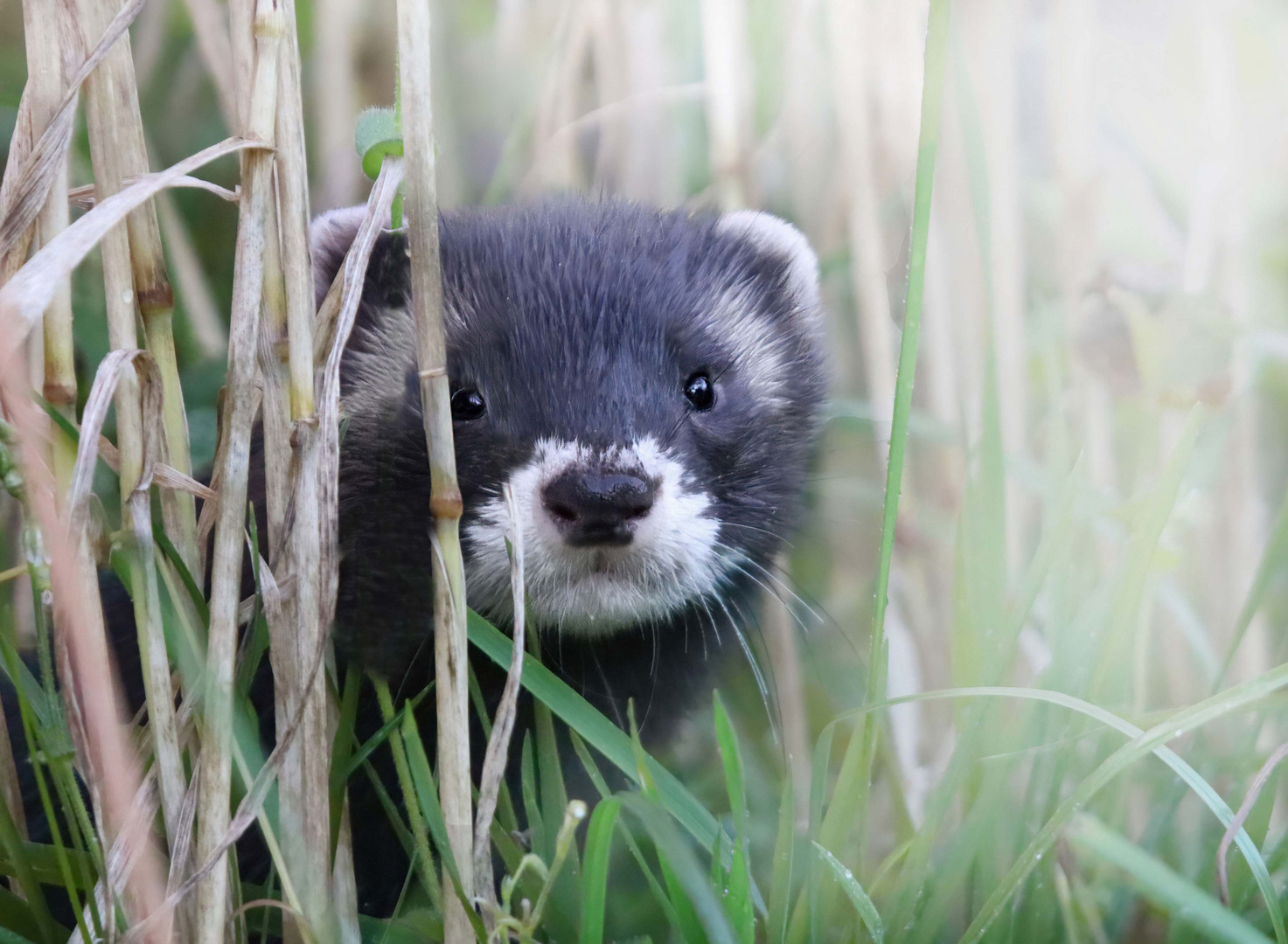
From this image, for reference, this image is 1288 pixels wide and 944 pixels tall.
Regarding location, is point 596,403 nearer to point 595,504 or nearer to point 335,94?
point 595,504

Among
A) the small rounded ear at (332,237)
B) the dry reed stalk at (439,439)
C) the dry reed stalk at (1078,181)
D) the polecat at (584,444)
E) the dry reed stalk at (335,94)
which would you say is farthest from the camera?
the dry reed stalk at (335,94)

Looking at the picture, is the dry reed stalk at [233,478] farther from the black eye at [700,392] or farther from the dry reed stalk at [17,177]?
the black eye at [700,392]

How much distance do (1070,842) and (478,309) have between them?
1.18 metres

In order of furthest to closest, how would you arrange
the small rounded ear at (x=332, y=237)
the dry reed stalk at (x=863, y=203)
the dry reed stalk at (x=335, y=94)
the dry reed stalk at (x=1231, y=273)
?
the dry reed stalk at (x=335, y=94) < the dry reed stalk at (x=863, y=203) < the dry reed stalk at (x=1231, y=273) < the small rounded ear at (x=332, y=237)

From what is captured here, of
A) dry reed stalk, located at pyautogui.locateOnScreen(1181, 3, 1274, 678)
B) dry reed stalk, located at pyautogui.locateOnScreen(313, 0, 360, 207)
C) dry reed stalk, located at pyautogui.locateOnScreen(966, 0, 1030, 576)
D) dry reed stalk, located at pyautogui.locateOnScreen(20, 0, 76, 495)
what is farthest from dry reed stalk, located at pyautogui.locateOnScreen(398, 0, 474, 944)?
dry reed stalk, located at pyautogui.locateOnScreen(313, 0, 360, 207)

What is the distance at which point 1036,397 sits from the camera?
→ 8.95ft

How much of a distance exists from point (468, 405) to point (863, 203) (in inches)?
50.7

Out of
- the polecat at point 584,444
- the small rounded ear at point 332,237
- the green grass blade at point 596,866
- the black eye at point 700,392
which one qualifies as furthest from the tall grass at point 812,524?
the small rounded ear at point 332,237

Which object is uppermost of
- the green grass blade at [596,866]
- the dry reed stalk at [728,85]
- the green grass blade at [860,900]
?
the dry reed stalk at [728,85]

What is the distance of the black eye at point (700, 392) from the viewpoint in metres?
1.87

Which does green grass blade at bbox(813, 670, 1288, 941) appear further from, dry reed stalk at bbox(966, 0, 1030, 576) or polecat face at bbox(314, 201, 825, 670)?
dry reed stalk at bbox(966, 0, 1030, 576)

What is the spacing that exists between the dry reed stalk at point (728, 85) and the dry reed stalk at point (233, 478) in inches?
66.1

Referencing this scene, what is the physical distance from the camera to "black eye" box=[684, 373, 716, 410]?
1.87 meters

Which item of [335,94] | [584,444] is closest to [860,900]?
[584,444]
